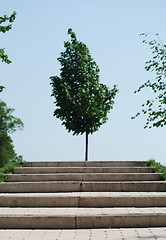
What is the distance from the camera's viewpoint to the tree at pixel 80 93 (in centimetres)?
1883

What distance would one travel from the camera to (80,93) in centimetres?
1894

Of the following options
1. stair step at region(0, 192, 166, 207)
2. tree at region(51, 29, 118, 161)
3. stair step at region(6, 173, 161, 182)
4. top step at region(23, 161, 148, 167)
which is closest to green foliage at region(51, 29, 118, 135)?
tree at region(51, 29, 118, 161)

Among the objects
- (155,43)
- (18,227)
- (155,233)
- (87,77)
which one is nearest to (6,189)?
(18,227)

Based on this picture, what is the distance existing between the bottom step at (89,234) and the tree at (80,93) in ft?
38.4

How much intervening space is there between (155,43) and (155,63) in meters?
1.22

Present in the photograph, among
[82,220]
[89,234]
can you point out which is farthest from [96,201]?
[89,234]

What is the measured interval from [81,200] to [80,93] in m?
11.0

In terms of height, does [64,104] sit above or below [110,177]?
above

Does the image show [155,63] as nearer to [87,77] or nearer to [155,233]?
[87,77]

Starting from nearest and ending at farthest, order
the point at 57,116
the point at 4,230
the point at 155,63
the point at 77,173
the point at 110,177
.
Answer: the point at 4,230, the point at 110,177, the point at 77,173, the point at 155,63, the point at 57,116

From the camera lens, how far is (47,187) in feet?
33.6

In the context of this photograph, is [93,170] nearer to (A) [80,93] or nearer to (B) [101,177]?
Result: (B) [101,177]

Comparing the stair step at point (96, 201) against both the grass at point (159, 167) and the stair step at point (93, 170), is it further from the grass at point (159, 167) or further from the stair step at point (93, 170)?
the stair step at point (93, 170)

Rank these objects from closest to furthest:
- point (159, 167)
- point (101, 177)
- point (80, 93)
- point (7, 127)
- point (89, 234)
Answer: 1. point (89, 234)
2. point (101, 177)
3. point (159, 167)
4. point (80, 93)
5. point (7, 127)
